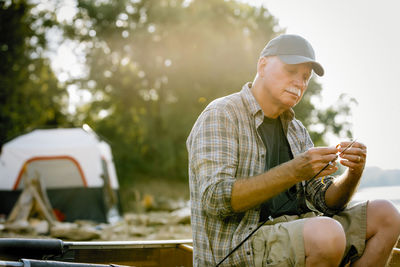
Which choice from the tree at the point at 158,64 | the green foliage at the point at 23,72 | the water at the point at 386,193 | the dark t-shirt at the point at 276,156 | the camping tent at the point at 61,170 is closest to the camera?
the dark t-shirt at the point at 276,156

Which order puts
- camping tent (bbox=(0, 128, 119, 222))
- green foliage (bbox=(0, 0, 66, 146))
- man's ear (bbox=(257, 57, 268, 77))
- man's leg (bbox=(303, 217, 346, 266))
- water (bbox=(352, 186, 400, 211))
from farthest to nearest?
1. green foliage (bbox=(0, 0, 66, 146))
2. camping tent (bbox=(0, 128, 119, 222))
3. water (bbox=(352, 186, 400, 211))
4. man's ear (bbox=(257, 57, 268, 77))
5. man's leg (bbox=(303, 217, 346, 266))

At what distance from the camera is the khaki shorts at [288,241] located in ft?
5.54

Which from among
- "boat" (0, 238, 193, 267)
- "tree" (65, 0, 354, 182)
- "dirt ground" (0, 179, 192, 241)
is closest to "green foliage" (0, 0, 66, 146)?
"tree" (65, 0, 354, 182)

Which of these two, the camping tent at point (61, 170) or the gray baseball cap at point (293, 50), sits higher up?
the gray baseball cap at point (293, 50)

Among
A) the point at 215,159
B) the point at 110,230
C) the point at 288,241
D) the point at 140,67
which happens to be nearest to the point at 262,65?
the point at 215,159

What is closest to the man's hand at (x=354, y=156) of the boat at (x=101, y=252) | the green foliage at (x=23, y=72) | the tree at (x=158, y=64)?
the boat at (x=101, y=252)

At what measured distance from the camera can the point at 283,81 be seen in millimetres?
2090

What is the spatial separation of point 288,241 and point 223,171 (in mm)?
372

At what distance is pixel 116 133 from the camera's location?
21172 mm

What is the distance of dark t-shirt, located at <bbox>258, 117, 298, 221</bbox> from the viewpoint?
79.6 inches

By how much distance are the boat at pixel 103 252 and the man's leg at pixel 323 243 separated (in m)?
0.76

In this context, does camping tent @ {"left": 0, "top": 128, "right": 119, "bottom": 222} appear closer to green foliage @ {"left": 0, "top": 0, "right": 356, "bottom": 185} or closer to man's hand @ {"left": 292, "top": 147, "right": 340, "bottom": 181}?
man's hand @ {"left": 292, "top": 147, "right": 340, "bottom": 181}

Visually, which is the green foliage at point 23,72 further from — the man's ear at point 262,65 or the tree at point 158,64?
the man's ear at point 262,65

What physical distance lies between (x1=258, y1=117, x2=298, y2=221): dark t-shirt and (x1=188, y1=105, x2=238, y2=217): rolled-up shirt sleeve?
25 cm
